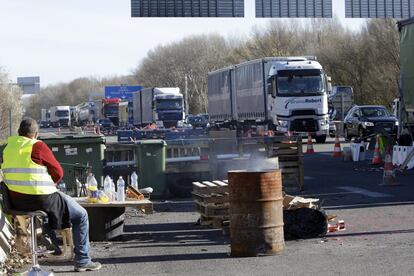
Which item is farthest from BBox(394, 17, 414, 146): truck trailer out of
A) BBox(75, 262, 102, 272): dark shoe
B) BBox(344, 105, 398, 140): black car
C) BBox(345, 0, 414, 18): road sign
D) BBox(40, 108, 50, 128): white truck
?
BBox(40, 108, 50, 128): white truck

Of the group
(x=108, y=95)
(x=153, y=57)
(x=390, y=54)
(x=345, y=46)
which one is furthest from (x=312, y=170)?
(x=153, y=57)

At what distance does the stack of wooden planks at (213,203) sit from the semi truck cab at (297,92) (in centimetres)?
2225

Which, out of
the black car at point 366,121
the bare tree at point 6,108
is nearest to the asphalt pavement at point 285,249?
the black car at point 366,121

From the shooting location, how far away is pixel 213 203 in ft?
39.7

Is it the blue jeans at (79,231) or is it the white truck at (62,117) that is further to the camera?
the white truck at (62,117)

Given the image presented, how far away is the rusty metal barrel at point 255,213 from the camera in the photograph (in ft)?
31.9

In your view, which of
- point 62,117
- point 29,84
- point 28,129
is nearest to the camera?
point 28,129

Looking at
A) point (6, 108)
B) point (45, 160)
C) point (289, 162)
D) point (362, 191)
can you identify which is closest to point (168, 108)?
point (6, 108)

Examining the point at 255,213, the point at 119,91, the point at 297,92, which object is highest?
the point at 119,91

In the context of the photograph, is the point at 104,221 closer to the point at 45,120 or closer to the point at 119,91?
the point at 119,91

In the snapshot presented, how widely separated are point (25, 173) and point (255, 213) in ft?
9.66

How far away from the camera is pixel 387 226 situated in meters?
12.1

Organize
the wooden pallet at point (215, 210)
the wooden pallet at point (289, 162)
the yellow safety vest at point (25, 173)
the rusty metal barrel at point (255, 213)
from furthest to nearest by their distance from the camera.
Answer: the wooden pallet at point (289, 162) → the wooden pallet at point (215, 210) → the rusty metal barrel at point (255, 213) → the yellow safety vest at point (25, 173)

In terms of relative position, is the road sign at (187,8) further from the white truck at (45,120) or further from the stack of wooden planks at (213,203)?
the white truck at (45,120)
